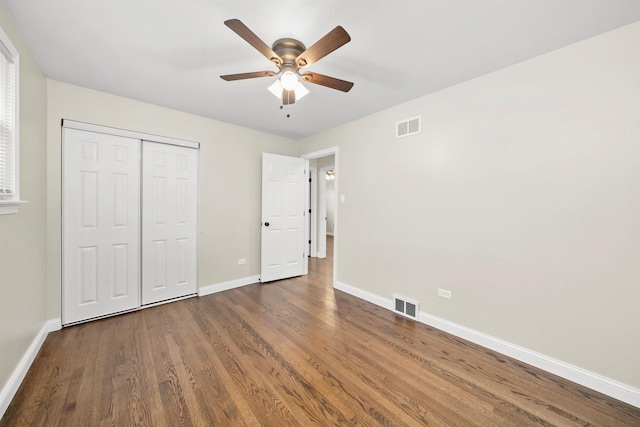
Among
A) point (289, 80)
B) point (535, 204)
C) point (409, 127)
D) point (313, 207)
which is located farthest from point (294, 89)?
point (313, 207)

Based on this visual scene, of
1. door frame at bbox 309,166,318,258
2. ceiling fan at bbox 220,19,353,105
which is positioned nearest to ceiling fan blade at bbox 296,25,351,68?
ceiling fan at bbox 220,19,353,105

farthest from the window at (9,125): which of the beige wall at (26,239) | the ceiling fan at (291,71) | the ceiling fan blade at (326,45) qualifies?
the ceiling fan blade at (326,45)

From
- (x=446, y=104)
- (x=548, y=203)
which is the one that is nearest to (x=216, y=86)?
(x=446, y=104)

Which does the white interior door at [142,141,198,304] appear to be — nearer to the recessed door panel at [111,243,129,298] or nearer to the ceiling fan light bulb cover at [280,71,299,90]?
the recessed door panel at [111,243,129,298]

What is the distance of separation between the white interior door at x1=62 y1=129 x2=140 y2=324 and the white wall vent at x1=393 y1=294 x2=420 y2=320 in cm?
313

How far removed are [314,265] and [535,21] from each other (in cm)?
453

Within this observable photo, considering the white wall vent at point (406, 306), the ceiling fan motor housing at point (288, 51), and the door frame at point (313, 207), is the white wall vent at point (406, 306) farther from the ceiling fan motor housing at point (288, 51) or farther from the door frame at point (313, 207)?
the door frame at point (313, 207)

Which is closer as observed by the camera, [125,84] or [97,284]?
[125,84]

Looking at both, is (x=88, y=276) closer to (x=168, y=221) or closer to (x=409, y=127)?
(x=168, y=221)

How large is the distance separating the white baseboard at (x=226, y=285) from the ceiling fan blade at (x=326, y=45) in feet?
10.2

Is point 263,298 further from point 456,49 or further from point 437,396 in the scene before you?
point 456,49

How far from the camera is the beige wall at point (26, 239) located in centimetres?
158

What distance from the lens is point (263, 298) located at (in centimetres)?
335

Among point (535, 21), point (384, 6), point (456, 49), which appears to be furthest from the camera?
point (456, 49)
